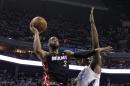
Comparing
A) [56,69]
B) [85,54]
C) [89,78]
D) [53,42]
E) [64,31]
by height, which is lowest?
[64,31]

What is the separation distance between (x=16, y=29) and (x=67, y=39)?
13.0 ft

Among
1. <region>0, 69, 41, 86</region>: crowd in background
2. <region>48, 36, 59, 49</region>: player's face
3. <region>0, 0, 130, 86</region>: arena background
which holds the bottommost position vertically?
<region>0, 69, 41, 86</region>: crowd in background

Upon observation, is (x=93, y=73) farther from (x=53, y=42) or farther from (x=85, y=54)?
(x=53, y=42)

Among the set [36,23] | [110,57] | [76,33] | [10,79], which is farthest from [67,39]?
[36,23]

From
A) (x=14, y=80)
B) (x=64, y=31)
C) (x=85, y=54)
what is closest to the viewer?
(x=85, y=54)

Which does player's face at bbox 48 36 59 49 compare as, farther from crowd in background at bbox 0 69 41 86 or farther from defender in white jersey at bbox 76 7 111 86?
crowd in background at bbox 0 69 41 86

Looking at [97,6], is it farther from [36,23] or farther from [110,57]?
[36,23]

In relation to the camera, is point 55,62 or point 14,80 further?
point 14,80

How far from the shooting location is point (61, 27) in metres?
30.1

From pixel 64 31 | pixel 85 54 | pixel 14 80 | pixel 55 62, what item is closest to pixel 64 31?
pixel 64 31

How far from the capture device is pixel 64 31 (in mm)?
29438

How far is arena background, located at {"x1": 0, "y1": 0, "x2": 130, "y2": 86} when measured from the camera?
27.0 m

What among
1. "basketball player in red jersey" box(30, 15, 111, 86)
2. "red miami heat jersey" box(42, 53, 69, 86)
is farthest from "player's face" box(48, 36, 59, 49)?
"red miami heat jersey" box(42, 53, 69, 86)

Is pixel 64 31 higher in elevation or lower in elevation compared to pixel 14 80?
higher
